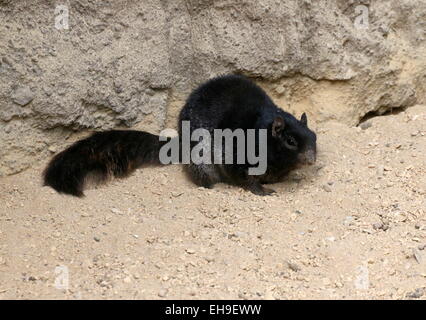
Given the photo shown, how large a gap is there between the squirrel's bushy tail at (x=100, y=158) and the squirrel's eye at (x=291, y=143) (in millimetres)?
1143

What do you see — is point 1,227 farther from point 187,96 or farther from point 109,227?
point 187,96

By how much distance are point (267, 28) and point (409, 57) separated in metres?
1.64

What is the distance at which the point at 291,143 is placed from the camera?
18.6 ft

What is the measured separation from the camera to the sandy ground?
4.26 m

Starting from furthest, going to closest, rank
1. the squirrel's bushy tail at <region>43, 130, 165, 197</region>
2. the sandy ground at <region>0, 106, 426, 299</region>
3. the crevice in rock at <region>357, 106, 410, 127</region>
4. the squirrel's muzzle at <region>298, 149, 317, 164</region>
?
the crevice in rock at <region>357, 106, 410, 127</region>
the squirrel's muzzle at <region>298, 149, 317, 164</region>
the squirrel's bushy tail at <region>43, 130, 165, 197</region>
the sandy ground at <region>0, 106, 426, 299</region>

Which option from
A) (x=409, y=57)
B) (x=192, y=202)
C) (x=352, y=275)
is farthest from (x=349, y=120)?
(x=352, y=275)

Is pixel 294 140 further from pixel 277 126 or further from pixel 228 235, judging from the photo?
pixel 228 235

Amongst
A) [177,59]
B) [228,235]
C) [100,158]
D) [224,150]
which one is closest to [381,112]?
[224,150]

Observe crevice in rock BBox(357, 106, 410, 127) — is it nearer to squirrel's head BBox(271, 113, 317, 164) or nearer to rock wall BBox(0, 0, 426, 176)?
rock wall BBox(0, 0, 426, 176)

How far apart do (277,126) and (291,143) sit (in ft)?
0.62

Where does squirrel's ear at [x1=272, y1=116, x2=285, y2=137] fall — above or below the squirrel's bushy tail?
above

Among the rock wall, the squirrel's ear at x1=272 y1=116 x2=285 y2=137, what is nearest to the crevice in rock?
the rock wall

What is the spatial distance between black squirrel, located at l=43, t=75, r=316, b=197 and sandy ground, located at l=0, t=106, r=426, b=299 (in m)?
0.13

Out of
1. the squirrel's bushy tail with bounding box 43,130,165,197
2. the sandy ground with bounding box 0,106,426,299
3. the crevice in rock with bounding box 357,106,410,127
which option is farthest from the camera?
the crevice in rock with bounding box 357,106,410,127
